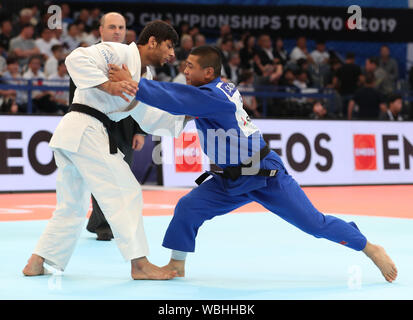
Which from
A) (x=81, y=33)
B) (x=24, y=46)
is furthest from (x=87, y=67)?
(x=81, y=33)

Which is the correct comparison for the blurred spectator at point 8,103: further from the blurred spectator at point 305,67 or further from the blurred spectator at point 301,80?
the blurred spectator at point 305,67

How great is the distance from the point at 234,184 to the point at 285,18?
14.5 meters

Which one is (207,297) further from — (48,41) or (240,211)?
(48,41)

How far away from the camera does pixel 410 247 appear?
597cm

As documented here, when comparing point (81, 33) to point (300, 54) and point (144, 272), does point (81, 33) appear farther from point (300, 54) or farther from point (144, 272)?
point (144, 272)

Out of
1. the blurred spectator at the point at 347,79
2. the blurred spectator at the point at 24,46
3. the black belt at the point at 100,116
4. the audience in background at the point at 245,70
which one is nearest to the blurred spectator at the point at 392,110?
the audience in background at the point at 245,70

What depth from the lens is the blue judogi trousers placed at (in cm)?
436

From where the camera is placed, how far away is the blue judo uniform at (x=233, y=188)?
433 cm

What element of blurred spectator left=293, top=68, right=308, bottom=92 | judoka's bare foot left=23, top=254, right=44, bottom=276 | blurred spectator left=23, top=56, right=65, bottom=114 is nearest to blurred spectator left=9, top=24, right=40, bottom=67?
blurred spectator left=23, top=56, right=65, bottom=114

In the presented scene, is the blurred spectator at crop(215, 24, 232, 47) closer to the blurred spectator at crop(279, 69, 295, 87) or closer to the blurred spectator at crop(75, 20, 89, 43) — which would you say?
the blurred spectator at crop(279, 69, 295, 87)

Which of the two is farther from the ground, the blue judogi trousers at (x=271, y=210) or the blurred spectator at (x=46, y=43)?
the blurred spectator at (x=46, y=43)

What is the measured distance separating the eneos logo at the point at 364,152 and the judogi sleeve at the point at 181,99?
28.4ft

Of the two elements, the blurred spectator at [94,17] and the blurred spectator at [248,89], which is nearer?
the blurred spectator at [248,89]

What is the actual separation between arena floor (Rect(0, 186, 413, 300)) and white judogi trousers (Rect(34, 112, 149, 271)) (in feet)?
0.69
